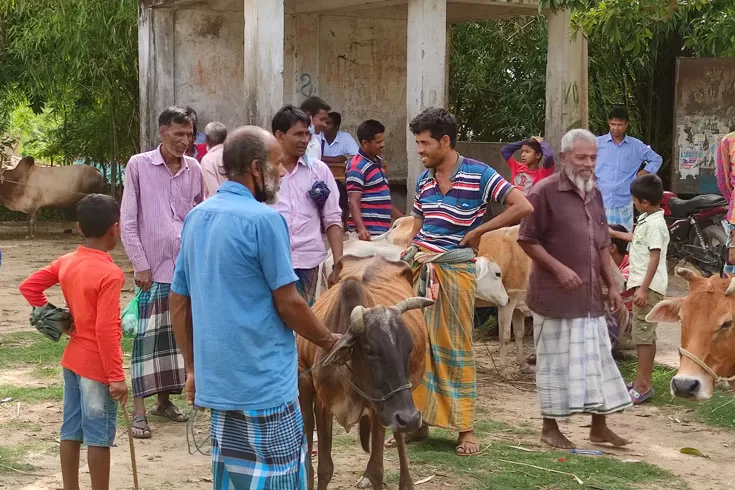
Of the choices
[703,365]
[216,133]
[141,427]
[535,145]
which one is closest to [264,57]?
[216,133]

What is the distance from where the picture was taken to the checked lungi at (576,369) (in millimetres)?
6332

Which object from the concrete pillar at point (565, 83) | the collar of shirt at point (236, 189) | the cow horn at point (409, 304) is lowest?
the cow horn at point (409, 304)

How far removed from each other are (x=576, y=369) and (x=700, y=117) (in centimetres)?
782

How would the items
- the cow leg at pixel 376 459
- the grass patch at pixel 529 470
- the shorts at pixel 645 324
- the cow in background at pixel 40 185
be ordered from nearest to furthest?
the cow leg at pixel 376 459 < the grass patch at pixel 529 470 < the shorts at pixel 645 324 < the cow in background at pixel 40 185

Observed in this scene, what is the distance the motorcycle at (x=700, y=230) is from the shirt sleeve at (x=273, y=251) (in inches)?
365

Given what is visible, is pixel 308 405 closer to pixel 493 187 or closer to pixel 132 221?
pixel 493 187

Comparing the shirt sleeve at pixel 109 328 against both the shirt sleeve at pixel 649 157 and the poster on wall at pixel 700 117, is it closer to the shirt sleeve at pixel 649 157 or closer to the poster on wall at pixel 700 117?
the shirt sleeve at pixel 649 157

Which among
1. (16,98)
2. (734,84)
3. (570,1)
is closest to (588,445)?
(570,1)

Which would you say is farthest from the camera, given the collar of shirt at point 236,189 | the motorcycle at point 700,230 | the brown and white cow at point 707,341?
the motorcycle at point 700,230

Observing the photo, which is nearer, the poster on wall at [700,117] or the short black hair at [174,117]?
the short black hair at [174,117]

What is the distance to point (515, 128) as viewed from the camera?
Answer: 51.1 feet

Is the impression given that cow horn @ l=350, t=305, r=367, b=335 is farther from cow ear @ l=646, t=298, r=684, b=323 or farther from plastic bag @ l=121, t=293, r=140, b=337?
plastic bag @ l=121, t=293, r=140, b=337

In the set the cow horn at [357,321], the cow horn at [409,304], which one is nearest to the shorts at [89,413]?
the cow horn at [357,321]

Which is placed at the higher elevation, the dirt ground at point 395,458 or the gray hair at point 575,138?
the gray hair at point 575,138
